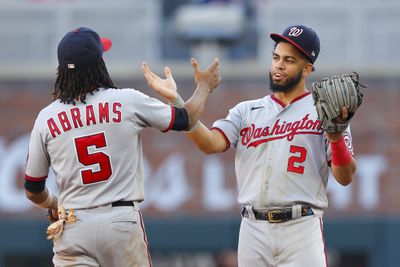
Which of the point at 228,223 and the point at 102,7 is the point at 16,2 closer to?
the point at 102,7

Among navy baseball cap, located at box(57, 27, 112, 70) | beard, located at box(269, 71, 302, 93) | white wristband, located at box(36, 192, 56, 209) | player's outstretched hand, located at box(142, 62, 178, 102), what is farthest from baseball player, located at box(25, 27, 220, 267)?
beard, located at box(269, 71, 302, 93)

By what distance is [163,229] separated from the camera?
14.6 m

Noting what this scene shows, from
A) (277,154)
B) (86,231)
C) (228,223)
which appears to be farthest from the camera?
(228,223)

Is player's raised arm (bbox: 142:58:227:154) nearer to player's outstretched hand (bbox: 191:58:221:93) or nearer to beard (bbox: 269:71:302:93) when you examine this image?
player's outstretched hand (bbox: 191:58:221:93)

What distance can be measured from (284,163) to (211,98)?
801cm

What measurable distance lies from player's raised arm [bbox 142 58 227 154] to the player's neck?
0.40 metres

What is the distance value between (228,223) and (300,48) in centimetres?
784

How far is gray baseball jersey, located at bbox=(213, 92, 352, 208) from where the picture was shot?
675cm

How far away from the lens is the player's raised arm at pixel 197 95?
659 centimetres

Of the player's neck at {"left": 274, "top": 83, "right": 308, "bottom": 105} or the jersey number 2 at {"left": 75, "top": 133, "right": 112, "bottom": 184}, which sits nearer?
the jersey number 2 at {"left": 75, "top": 133, "right": 112, "bottom": 184}

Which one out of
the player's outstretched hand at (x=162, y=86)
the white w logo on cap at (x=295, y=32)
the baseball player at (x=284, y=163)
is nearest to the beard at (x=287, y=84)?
the baseball player at (x=284, y=163)

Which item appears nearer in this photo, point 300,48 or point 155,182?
point 300,48

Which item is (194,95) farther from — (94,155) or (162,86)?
(94,155)

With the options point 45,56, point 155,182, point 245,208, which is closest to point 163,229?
point 155,182
